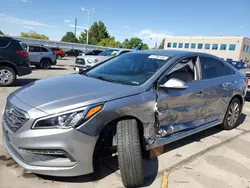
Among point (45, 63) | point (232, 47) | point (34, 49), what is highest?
point (232, 47)

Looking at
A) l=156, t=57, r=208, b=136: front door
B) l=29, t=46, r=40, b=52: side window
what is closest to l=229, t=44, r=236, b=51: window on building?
l=29, t=46, r=40, b=52: side window

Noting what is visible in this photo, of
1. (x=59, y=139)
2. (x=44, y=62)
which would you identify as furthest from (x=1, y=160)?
(x=44, y=62)

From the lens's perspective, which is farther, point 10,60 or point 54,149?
point 10,60

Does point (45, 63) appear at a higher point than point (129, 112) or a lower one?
lower

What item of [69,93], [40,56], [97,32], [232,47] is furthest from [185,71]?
[97,32]

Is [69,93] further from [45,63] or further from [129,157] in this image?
[45,63]

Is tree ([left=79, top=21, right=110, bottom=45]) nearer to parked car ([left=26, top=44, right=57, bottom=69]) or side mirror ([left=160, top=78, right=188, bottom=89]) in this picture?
parked car ([left=26, top=44, right=57, bottom=69])

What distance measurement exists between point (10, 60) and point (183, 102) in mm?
6528

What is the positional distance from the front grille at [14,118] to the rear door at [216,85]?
266 cm

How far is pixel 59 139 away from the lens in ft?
7.59

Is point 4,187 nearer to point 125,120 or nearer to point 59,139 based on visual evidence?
point 59,139

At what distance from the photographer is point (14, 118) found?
2521 millimetres

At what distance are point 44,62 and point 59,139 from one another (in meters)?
14.2

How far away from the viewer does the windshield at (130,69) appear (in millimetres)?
3186
